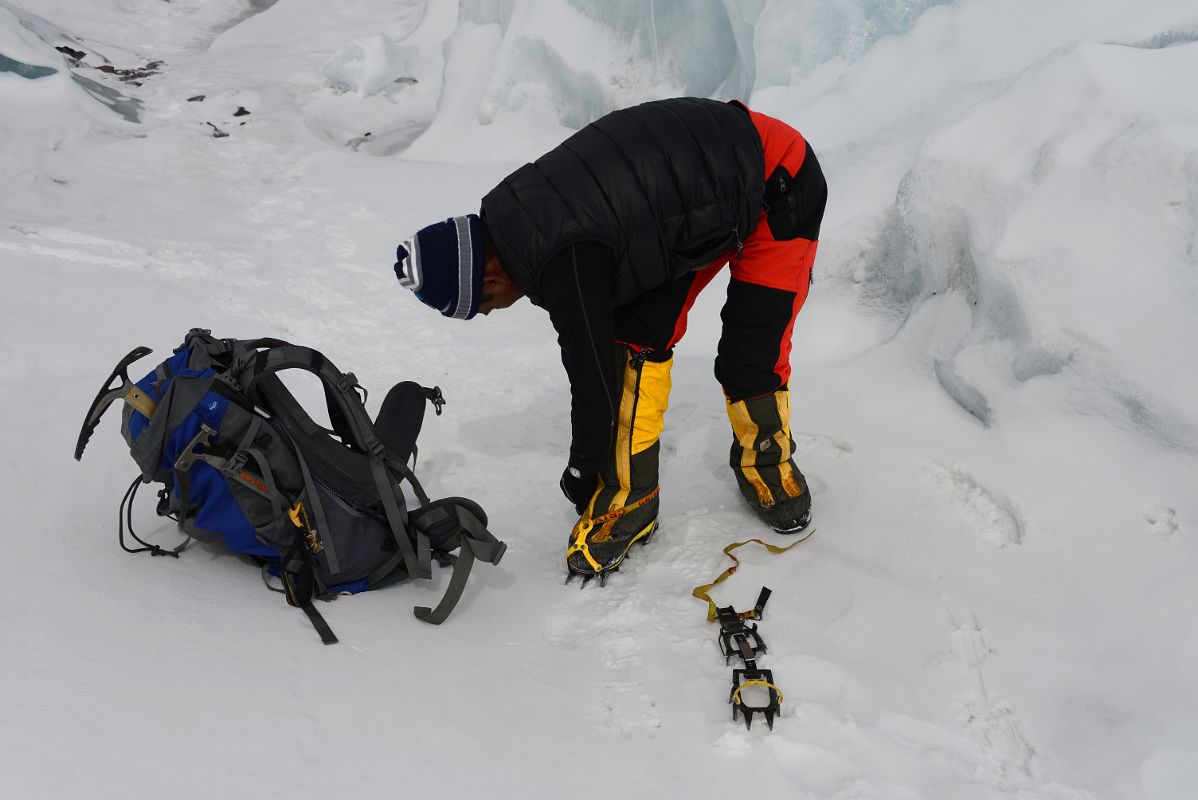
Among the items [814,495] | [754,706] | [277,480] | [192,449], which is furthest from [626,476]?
[192,449]

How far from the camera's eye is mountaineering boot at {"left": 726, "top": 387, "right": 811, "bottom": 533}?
2.36 meters

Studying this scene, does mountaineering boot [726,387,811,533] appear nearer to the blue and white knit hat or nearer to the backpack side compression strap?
the backpack side compression strap

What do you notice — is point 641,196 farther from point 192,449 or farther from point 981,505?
point 981,505

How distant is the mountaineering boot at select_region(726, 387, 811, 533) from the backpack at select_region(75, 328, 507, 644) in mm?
788

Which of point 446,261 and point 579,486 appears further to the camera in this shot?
point 579,486

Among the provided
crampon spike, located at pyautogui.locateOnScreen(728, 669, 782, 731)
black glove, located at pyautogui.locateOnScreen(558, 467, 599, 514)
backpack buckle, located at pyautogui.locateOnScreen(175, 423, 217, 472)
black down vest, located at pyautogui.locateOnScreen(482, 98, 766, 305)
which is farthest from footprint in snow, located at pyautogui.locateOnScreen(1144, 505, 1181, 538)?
backpack buckle, located at pyautogui.locateOnScreen(175, 423, 217, 472)

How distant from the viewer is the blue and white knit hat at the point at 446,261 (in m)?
1.84

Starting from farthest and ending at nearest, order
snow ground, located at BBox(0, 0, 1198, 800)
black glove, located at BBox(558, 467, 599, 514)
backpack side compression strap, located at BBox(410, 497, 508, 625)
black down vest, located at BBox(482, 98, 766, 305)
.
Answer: black glove, located at BBox(558, 467, 599, 514), backpack side compression strap, located at BBox(410, 497, 508, 625), black down vest, located at BBox(482, 98, 766, 305), snow ground, located at BBox(0, 0, 1198, 800)

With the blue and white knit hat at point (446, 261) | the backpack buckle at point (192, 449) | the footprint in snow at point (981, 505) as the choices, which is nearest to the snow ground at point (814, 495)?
the footprint in snow at point (981, 505)

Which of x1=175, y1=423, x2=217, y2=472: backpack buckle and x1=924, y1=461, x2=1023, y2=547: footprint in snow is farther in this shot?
x1=924, y1=461, x2=1023, y2=547: footprint in snow

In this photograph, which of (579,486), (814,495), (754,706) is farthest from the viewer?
(814,495)

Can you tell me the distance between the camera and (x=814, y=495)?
102 inches

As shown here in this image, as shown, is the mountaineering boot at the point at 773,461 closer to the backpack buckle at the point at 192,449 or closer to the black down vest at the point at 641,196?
the black down vest at the point at 641,196

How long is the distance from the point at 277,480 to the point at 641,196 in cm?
113
